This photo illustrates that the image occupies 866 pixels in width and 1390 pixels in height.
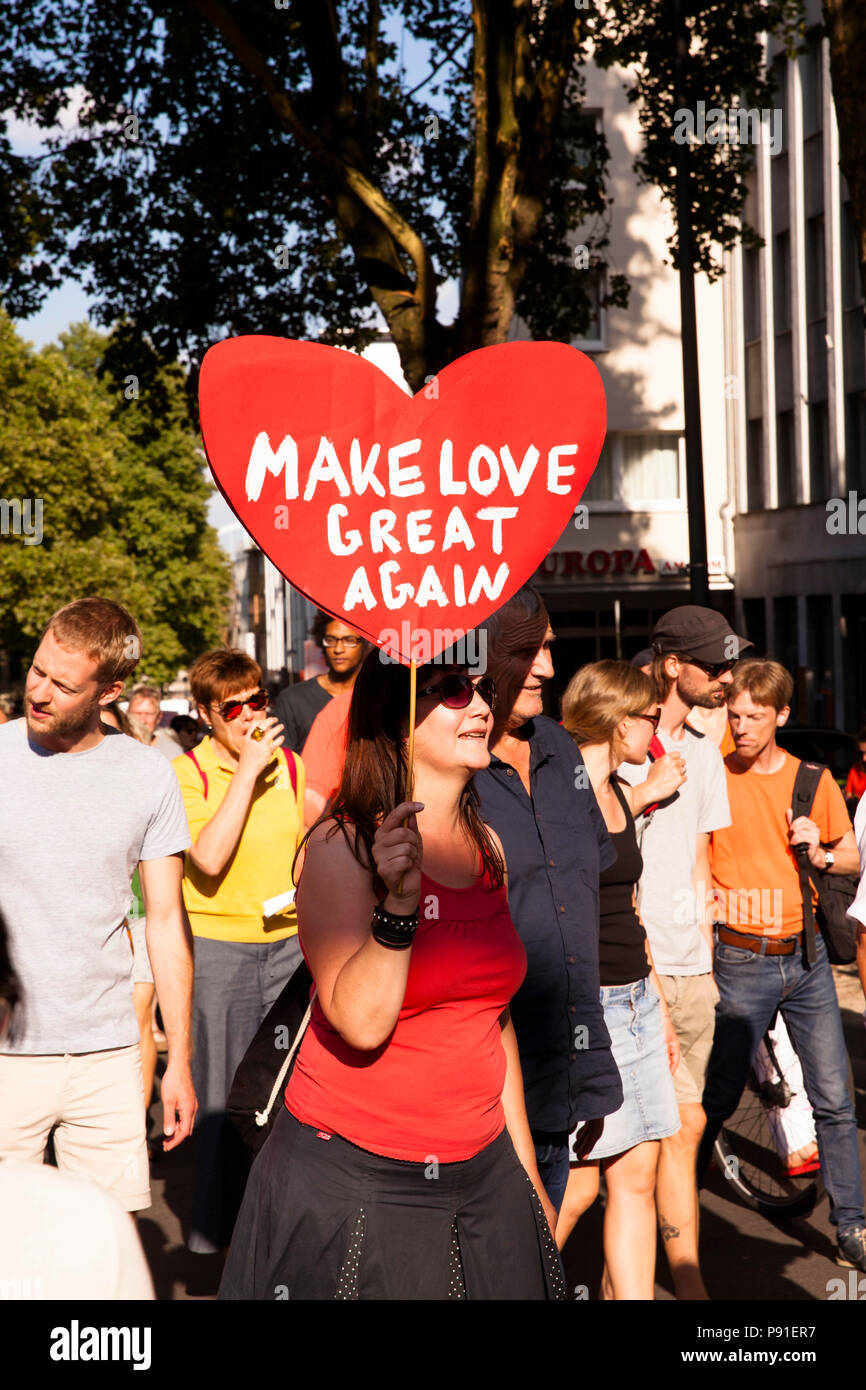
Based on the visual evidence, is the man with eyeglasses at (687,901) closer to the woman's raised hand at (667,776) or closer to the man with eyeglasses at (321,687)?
the woman's raised hand at (667,776)

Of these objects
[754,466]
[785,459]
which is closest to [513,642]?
[785,459]

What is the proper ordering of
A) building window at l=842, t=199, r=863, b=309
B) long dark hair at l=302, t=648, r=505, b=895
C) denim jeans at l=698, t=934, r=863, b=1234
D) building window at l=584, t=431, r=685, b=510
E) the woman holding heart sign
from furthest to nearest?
building window at l=584, t=431, r=685, b=510 → building window at l=842, t=199, r=863, b=309 → denim jeans at l=698, t=934, r=863, b=1234 → long dark hair at l=302, t=648, r=505, b=895 → the woman holding heart sign

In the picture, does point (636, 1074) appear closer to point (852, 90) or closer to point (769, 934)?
point (769, 934)

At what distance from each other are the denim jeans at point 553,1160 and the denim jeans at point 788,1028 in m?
1.64

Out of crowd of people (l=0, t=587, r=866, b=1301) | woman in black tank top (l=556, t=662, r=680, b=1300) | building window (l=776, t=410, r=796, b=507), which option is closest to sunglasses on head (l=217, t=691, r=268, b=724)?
crowd of people (l=0, t=587, r=866, b=1301)

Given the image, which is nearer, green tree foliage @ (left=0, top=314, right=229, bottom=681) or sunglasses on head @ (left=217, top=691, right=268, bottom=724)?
sunglasses on head @ (left=217, top=691, right=268, bottom=724)

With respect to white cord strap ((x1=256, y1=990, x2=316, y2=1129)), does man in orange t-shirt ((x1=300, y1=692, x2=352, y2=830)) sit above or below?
above

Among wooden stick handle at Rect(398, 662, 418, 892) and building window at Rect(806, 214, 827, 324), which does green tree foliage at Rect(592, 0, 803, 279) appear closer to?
wooden stick handle at Rect(398, 662, 418, 892)

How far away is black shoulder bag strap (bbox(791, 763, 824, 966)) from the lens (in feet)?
18.1

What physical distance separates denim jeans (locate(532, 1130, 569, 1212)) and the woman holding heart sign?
808 millimetres

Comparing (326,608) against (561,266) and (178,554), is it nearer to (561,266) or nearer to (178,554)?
(561,266)

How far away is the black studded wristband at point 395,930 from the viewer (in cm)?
264
